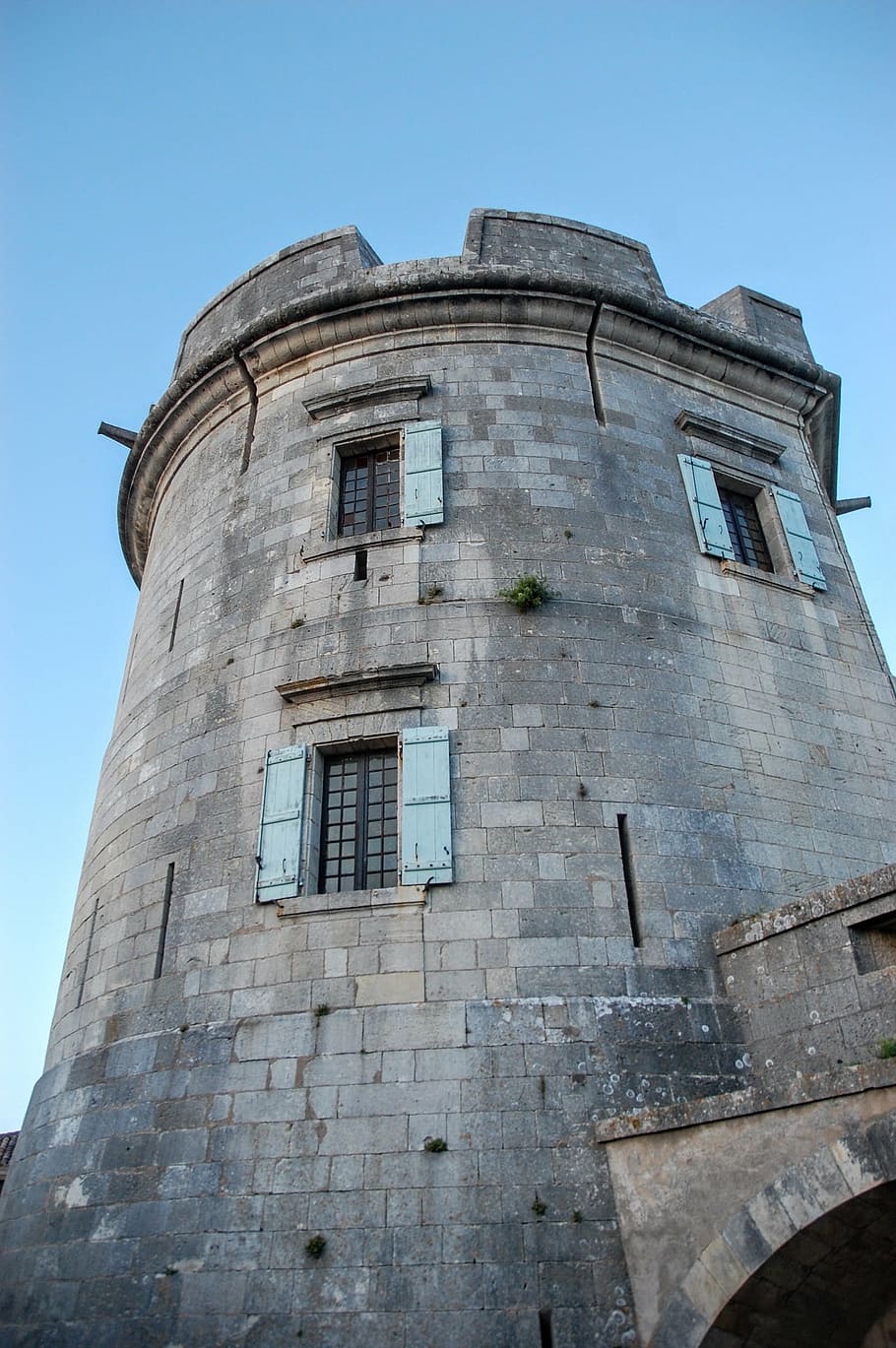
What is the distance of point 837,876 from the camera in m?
9.76

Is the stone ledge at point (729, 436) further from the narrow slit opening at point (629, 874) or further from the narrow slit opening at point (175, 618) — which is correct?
the narrow slit opening at point (175, 618)

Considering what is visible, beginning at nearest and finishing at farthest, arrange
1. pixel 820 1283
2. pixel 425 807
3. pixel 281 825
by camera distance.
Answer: pixel 820 1283
pixel 425 807
pixel 281 825

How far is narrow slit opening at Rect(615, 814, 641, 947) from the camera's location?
8.74m

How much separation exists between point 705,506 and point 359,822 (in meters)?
5.49

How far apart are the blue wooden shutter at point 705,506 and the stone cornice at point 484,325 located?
1761mm

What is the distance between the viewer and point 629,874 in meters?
9.00

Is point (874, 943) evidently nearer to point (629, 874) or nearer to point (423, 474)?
point (629, 874)

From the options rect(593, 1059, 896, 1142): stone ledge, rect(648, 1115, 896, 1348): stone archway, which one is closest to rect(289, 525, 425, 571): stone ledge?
rect(593, 1059, 896, 1142): stone ledge

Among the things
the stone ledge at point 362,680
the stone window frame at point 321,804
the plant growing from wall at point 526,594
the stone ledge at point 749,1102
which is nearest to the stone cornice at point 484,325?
the plant growing from wall at point 526,594

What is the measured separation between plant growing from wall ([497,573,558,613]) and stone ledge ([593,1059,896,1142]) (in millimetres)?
4674

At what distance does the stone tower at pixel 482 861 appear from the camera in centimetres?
730

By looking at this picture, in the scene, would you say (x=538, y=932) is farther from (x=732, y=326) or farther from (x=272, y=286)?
(x=272, y=286)

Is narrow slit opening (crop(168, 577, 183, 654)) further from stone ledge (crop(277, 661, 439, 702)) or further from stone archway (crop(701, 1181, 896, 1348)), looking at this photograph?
stone archway (crop(701, 1181, 896, 1348))

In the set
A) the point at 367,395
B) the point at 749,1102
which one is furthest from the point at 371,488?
the point at 749,1102
